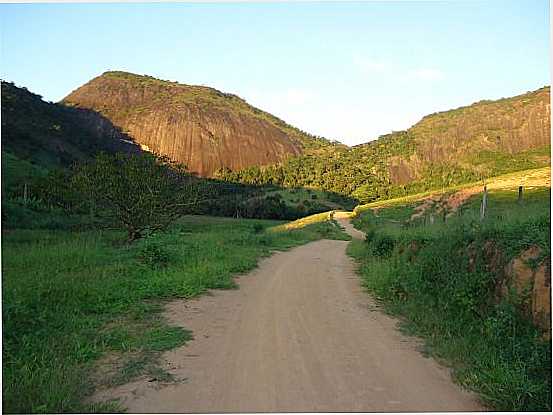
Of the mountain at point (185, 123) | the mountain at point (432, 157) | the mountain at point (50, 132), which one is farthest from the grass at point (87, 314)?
the mountain at point (185, 123)

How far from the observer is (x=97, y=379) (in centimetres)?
374

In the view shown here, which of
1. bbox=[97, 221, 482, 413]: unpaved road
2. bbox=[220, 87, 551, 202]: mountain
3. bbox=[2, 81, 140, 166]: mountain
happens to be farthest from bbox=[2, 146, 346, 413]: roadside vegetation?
bbox=[220, 87, 551, 202]: mountain

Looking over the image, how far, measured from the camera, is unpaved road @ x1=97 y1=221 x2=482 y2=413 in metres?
3.43

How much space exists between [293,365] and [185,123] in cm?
5135

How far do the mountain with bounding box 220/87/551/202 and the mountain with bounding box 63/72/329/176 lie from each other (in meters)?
2.68

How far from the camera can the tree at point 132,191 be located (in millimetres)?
14016

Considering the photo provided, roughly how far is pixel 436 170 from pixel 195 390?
5016 cm

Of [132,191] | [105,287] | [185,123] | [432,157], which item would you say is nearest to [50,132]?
[185,123]

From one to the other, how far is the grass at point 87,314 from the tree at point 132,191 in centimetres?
386

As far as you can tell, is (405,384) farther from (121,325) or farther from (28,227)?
(28,227)

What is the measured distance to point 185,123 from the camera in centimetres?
5291

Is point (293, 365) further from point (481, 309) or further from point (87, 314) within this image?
point (87, 314)

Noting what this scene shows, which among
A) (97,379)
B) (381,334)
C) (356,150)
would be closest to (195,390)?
(97,379)

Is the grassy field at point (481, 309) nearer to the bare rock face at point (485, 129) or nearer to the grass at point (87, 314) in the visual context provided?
the grass at point (87, 314)
